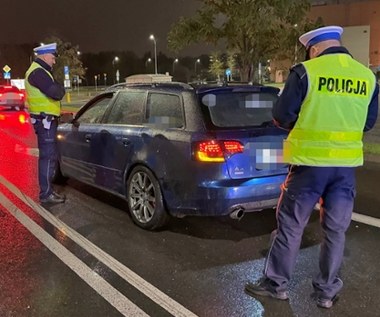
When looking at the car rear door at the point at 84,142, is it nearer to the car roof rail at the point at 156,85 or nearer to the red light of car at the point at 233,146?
the car roof rail at the point at 156,85

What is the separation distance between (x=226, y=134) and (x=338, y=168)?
156 centimetres

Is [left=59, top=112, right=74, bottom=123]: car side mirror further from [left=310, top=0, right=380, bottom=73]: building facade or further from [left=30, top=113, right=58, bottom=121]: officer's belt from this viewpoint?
[left=310, top=0, right=380, bottom=73]: building facade

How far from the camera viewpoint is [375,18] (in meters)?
96.8

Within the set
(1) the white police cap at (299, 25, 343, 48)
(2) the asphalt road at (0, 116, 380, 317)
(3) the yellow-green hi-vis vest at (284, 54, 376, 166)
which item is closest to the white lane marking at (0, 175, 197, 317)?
(2) the asphalt road at (0, 116, 380, 317)

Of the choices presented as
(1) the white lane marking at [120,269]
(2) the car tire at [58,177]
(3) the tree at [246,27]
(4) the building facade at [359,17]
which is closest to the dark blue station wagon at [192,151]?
(1) the white lane marking at [120,269]

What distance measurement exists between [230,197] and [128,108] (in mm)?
1887

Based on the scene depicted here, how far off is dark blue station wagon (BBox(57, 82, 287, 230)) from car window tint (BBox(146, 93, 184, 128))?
1cm

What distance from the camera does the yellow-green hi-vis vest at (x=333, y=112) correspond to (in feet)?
10.9

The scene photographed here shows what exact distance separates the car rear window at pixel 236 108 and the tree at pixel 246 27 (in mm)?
5991

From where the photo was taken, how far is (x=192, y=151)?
4.84 metres

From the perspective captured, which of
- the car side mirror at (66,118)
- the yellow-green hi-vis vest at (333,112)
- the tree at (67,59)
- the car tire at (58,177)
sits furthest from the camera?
the tree at (67,59)

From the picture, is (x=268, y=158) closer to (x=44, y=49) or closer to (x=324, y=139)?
(x=324, y=139)

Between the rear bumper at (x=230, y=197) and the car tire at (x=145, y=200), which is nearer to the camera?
the rear bumper at (x=230, y=197)

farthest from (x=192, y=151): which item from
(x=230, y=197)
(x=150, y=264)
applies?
(x=150, y=264)
